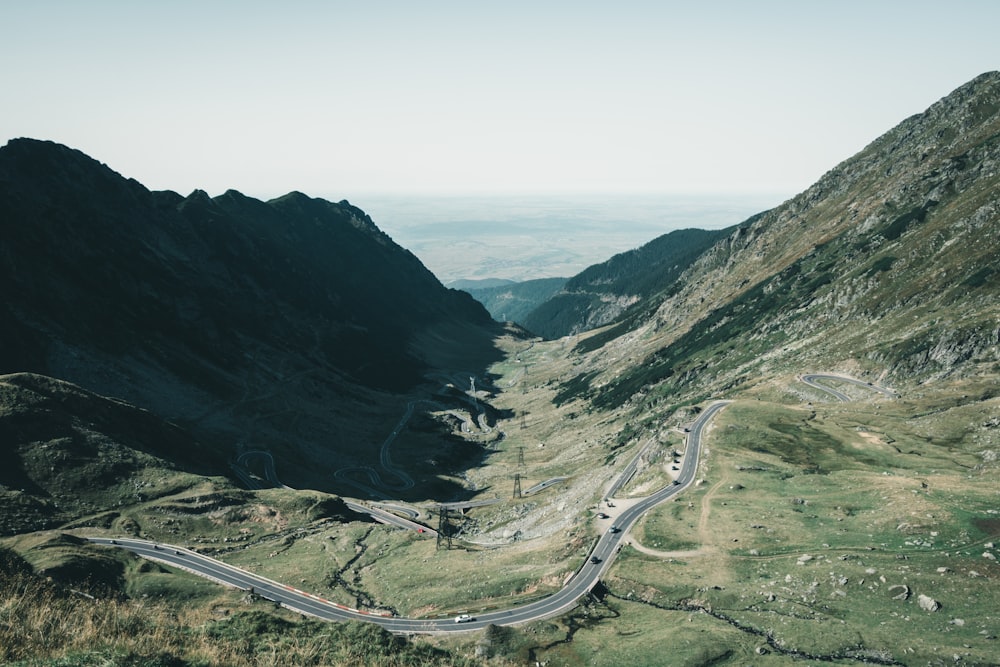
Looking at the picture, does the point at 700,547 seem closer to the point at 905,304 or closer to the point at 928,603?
the point at 928,603

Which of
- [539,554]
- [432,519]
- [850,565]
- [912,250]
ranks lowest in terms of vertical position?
[432,519]

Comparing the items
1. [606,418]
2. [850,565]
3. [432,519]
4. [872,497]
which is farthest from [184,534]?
[606,418]

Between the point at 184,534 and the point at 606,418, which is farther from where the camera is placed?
the point at 606,418

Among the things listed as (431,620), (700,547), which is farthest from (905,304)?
(431,620)

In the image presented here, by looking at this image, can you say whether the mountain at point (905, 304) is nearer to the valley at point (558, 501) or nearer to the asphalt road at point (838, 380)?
the valley at point (558, 501)

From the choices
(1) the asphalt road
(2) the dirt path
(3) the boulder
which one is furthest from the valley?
(1) the asphalt road

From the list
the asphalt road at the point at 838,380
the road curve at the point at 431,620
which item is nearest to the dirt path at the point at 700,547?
the road curve at the point at 431,620

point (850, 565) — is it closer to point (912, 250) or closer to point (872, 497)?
point (872, 497)
